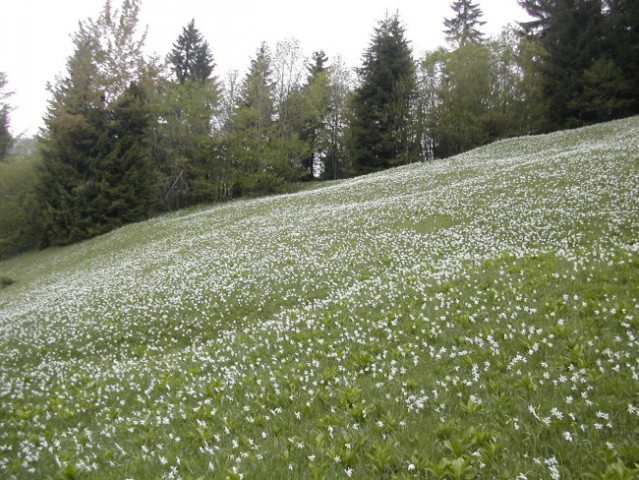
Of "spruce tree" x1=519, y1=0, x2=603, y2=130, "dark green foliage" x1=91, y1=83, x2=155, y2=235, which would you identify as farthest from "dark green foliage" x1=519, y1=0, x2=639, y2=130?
"dark green foliage" x1=91, y1=83, x2=155, y2=235

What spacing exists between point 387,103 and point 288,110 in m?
13.3

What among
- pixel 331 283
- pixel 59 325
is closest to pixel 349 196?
pixel 331 283

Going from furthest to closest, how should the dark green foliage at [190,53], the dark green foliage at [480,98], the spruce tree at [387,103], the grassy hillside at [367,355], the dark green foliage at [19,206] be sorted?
the dark green foliage at [190,53] < the spruce tree at [387,103] < the dark green foliage at [480,98] < the dark green foliage at [19,206] < the grassy hillside at [367,355]

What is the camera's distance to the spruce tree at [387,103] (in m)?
52.9

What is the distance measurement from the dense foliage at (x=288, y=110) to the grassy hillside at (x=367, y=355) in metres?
28.1

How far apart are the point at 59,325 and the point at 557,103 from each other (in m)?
49.0

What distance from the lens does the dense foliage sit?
138 ft

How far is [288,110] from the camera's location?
176ft

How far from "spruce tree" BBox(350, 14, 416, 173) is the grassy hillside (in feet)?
115

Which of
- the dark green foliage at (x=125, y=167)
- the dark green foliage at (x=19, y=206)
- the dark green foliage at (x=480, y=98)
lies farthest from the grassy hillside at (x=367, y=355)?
the dark green foliage at (x=480, y=98)

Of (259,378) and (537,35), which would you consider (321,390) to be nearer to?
(259,378)

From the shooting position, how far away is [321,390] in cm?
668

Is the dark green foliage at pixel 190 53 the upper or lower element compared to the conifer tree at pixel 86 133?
upper

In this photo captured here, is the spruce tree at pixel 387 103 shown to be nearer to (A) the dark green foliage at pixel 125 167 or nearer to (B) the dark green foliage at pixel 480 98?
(B) the dark green foliage at pixel 480 98
